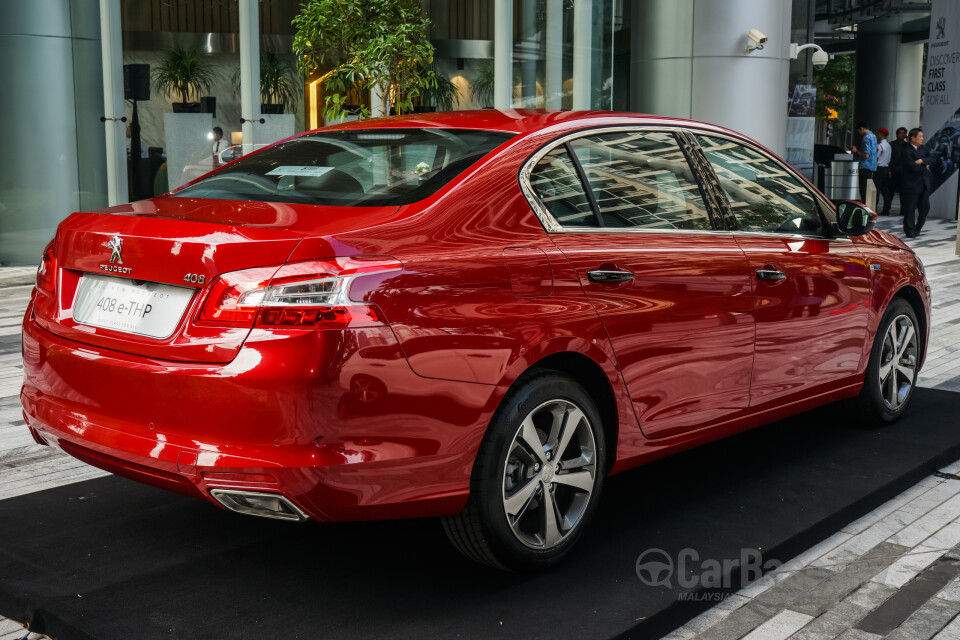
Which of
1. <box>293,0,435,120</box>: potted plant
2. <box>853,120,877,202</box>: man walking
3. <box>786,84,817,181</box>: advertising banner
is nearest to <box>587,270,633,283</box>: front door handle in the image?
<box>293,0,435,120</box>: potted plant

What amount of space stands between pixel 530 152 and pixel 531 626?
1572 mm

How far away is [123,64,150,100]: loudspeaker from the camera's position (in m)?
14.0

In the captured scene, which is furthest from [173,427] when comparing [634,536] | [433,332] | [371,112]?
[371,112]

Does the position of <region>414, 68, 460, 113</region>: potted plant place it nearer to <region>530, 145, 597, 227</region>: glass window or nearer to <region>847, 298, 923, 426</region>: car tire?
<region>847, 298, 923, 426</region>: car tire

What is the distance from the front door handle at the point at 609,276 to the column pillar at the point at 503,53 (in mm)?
12765

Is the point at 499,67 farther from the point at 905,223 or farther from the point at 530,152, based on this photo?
the point at 530,152

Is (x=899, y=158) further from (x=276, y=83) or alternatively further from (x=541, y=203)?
(x=541, y=203)

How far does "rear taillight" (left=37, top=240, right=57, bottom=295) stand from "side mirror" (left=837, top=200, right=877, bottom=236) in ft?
11.3

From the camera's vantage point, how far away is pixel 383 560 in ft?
12.7

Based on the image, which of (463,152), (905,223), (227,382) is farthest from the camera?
(905,223)

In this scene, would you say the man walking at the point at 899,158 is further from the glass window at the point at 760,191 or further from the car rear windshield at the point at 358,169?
the car rear windshield at the point at 358,169

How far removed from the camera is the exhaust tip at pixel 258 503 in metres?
3.07

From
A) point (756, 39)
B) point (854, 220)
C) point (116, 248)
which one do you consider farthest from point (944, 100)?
point (116, 248)

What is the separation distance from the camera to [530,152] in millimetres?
3824
